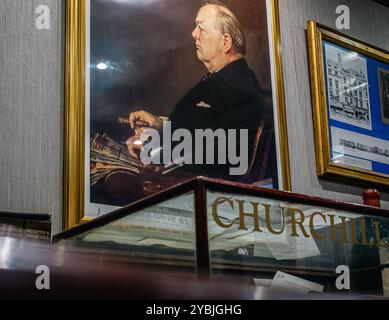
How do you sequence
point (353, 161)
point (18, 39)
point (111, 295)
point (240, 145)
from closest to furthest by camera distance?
point (111, 295)
point (18, 39)
point (240, 145)
point (353, 161)

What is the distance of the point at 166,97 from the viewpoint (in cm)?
227

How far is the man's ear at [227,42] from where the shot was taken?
2509mm

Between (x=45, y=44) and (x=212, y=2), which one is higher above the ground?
(x=212, y=2)

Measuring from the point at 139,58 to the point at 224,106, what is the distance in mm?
386

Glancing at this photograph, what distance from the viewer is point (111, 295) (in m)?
0.84

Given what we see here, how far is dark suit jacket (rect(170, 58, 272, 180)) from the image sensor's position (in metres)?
2.29

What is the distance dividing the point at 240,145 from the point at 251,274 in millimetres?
1269

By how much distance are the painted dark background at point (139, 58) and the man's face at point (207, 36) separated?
27 millimetres

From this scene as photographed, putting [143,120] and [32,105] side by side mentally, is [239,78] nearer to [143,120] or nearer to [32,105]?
[143,120]

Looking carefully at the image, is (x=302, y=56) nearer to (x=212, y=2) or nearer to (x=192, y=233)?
(x=212, y=2)

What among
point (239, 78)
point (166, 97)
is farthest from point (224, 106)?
point (166, 97)

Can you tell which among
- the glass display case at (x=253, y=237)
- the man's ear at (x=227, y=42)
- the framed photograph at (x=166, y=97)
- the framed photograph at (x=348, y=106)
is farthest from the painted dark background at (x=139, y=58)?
the glass display case at (x=253, y=237)

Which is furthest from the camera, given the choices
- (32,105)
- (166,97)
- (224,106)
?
(224,106)
